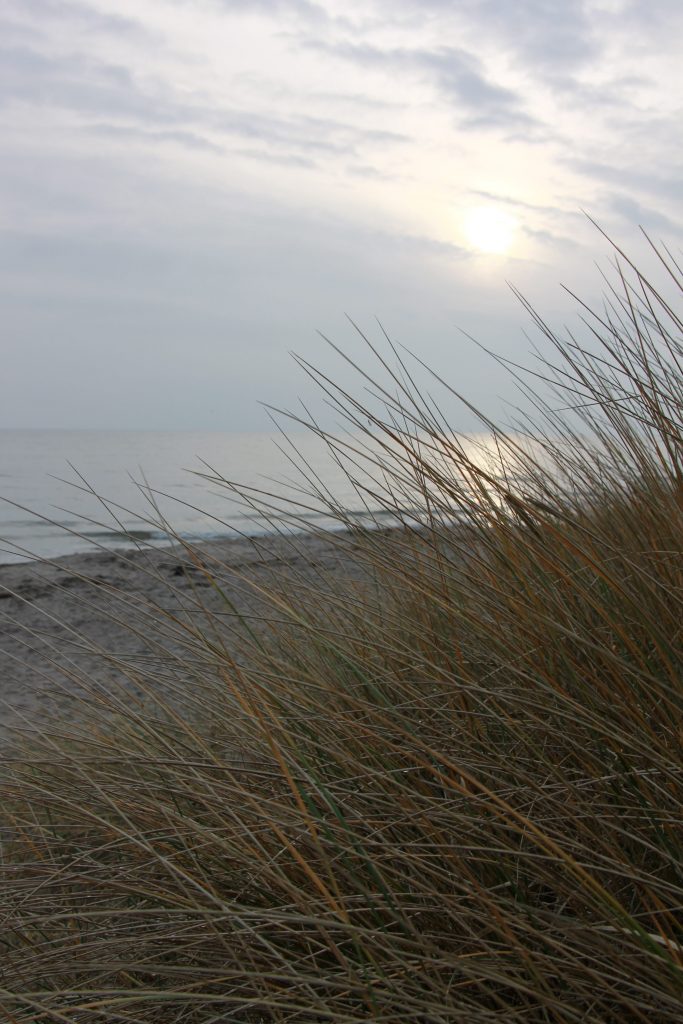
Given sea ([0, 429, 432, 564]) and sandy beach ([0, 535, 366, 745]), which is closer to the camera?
sea ([0, 429, 432, 564])

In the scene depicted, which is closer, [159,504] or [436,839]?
[436,839]

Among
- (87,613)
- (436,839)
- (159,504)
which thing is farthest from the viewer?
(159,504)

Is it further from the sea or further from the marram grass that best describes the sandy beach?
the marram grass

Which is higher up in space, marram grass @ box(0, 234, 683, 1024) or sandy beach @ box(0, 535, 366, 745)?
sandy beach @ box(0, 535, 366, 745)

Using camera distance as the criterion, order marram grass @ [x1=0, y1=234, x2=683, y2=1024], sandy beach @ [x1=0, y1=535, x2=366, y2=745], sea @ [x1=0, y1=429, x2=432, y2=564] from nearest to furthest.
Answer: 1. marram grass @ [x1=0, y1=234, x2=683, y2=1024]
2. sea @ [x1=0, y1=429, x2=432, y2=564]
3. sandy beach @ [x1=0, y1=535, x2=366, y2=745]

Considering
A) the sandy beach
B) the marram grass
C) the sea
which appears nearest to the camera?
the marram grass

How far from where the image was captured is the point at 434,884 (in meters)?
0.90

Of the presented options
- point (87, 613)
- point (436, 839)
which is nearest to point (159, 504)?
point (87, 613)

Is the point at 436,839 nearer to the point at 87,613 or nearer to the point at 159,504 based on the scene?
the point at 87,613

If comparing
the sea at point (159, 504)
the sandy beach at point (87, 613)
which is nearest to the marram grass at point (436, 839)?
the sea at point (159, 504)

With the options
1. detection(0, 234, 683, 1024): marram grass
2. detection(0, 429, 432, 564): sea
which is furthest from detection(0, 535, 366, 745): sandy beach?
detection(0, 234, 683, 1024): marram grass

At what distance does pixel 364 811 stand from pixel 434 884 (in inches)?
4.9

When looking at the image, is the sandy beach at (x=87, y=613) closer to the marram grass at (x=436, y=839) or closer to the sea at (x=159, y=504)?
the sea at (x=159, y=504)

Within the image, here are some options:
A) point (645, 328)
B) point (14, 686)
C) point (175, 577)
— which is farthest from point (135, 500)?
point (645, 328)
